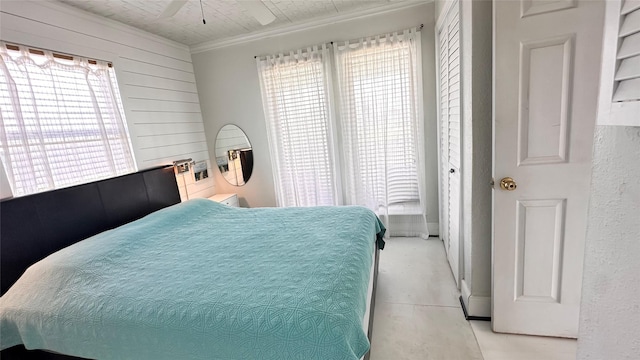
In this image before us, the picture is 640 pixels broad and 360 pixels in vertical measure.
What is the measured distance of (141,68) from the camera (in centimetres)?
284

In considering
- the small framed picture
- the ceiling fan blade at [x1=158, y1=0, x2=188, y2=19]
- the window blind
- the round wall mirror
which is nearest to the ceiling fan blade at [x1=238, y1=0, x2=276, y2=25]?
the ceiling fan blade at [x1=158, y1=0, x2=188, y2=19]

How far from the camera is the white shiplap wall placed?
2033 millimetres

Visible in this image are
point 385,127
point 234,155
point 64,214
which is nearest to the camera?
point 64,214

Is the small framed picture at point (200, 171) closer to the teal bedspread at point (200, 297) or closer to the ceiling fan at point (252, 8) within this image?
the teal bedspread at point (200, 297)

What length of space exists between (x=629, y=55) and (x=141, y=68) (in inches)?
135

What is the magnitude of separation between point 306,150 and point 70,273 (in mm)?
2348

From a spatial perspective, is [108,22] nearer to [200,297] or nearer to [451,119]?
[200,297]

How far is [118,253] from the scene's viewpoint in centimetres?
177

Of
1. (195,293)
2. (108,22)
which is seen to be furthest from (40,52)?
(195,293)

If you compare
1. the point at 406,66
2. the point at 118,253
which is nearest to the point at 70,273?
the point at 118,253

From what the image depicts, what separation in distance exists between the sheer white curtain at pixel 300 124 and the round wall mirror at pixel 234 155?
38 centimetres

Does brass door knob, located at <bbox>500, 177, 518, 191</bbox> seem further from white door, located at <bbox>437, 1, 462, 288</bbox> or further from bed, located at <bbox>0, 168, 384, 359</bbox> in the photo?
bed, located at <bbox>0, 168, 384, 359</bbox>

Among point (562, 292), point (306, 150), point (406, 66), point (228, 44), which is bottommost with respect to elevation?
point (562, 292)

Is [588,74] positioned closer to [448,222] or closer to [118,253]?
[448,222]
